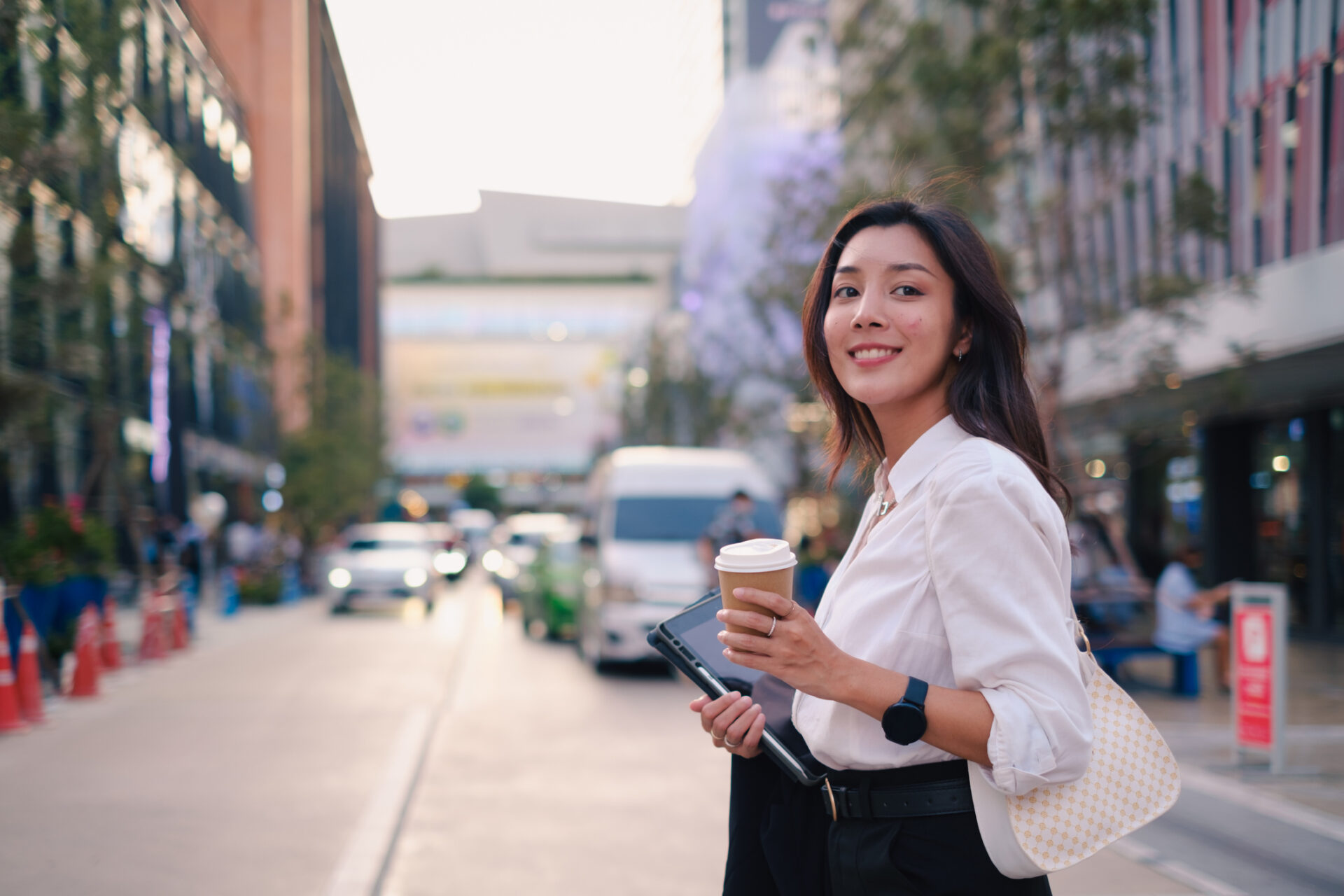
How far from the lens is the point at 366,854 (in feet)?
19.1

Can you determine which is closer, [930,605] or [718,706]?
[930,605]

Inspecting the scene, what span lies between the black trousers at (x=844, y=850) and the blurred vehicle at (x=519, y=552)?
54.8 feet

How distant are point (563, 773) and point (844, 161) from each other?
12132mm

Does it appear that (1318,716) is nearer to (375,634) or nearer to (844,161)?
(844,161)

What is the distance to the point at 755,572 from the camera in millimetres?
1811

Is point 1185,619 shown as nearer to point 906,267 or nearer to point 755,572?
point 906,267

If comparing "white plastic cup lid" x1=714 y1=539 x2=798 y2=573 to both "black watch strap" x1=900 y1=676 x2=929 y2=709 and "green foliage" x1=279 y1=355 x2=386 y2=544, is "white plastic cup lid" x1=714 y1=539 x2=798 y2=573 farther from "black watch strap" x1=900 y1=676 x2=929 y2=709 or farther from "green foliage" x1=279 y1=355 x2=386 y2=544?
"green foliage" x1=279 y1=355 x2=386 y2=544

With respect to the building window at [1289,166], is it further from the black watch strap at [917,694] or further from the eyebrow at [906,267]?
the black watch strap at [917,694]

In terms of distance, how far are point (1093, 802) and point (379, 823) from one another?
524cm

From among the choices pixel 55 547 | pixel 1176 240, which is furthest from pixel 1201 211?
pixel 55 547

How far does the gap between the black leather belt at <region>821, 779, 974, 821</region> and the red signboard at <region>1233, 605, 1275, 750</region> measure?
6.94m

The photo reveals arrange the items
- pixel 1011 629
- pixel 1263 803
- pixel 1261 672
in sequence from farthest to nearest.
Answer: pixel 1261 672 → pixel 1263 803 → pixel 1011 629

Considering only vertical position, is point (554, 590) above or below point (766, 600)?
below

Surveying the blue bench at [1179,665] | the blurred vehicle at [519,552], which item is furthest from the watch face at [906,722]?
the blurred vehicle at [519,552]
